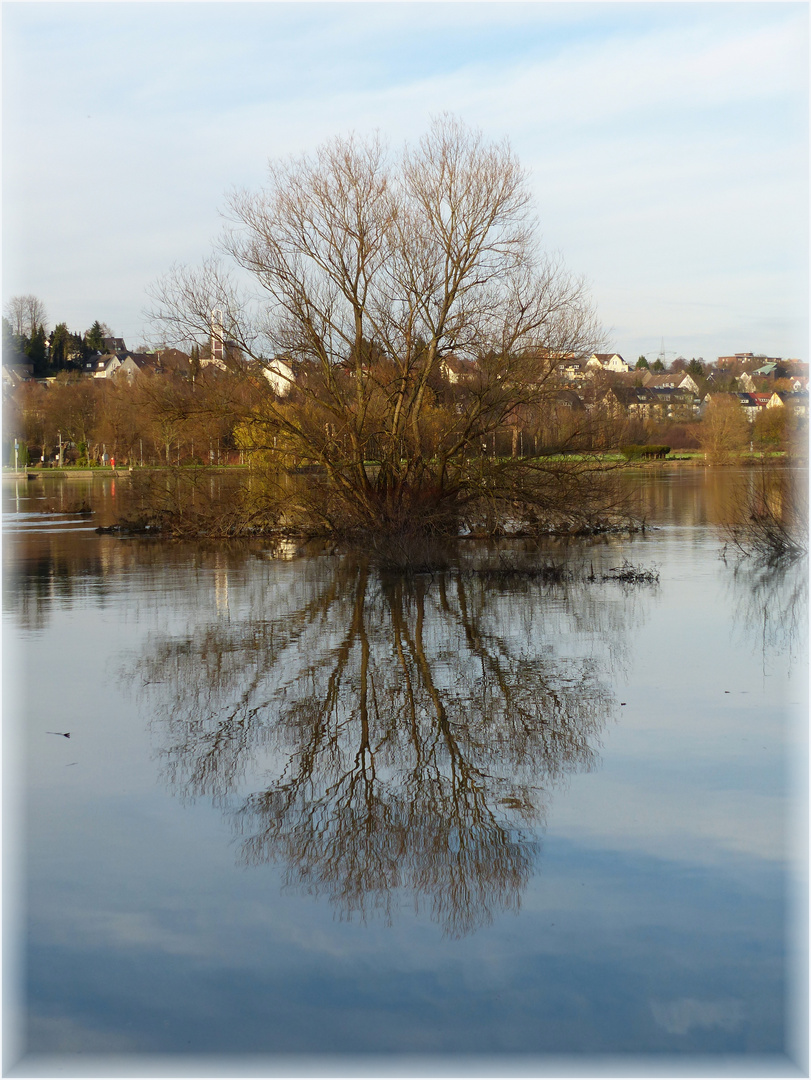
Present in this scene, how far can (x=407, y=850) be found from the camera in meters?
6.73

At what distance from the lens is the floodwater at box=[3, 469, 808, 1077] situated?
4871 millimetres

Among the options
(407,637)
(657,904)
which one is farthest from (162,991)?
(407,637)

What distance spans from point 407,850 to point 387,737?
2.55m

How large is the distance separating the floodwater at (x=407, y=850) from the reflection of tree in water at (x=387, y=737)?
0.11 ft

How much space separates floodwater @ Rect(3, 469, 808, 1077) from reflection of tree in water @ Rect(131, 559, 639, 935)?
35 mm

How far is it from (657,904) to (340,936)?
70.7 inches

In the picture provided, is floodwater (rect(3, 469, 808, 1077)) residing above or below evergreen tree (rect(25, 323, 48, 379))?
below

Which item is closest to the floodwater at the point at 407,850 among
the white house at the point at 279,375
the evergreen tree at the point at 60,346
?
the white house at the point at 279,375

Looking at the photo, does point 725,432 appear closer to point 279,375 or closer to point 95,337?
point 279,375

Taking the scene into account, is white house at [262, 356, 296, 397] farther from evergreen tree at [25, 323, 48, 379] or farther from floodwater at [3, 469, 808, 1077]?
evergreen tree at [25, 323, 48, 379]

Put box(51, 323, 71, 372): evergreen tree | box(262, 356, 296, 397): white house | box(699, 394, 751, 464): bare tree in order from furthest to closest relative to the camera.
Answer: box(51, 323, 71, 372): evergreen tree, box(699, 394, 751, 464): bare tree, box(262, 356, 296, 397): white house

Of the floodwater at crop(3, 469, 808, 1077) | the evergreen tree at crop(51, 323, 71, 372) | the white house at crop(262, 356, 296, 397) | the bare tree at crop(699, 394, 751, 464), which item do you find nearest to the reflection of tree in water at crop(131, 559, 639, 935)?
the floodwater at crop(3, 469, 808, 1077)

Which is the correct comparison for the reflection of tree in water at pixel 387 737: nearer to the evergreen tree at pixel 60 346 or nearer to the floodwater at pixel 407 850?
the floodwater at pixel 407 850

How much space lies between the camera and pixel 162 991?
5223 mm
